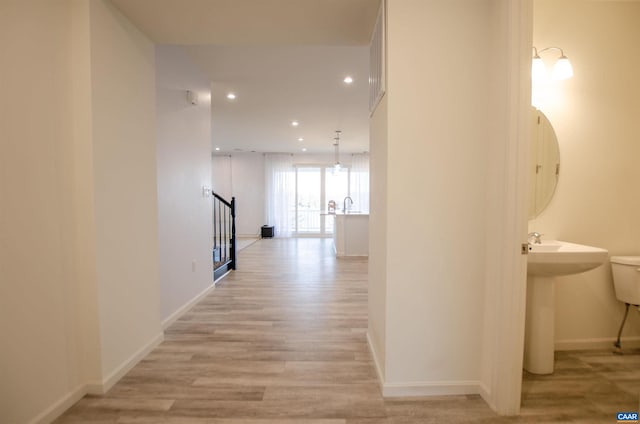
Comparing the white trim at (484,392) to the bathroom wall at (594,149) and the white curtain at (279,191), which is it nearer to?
the bathroom wall at (594,149)

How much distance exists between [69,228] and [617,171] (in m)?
3.98

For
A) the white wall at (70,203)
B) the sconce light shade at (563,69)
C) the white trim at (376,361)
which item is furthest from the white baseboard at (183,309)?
the sconce light shade at (563,69)

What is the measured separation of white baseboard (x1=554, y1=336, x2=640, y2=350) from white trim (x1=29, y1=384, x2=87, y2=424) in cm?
342

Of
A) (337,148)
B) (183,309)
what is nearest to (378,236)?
(183,309)

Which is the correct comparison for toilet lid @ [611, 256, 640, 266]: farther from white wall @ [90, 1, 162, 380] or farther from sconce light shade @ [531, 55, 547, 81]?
white wall @ [90, 1, 162, 380]

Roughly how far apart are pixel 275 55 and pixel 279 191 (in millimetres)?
6249

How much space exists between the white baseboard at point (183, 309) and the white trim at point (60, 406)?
2.89 feet

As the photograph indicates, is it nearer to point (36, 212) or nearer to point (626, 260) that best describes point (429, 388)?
point (626, 260)

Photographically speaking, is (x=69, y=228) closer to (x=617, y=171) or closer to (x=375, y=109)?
(x=375, y=109)

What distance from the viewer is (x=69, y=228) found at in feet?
5.60

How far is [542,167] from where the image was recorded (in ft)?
7.45

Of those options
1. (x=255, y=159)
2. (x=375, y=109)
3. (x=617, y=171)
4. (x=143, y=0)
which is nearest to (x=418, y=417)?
(x=375, y=109)

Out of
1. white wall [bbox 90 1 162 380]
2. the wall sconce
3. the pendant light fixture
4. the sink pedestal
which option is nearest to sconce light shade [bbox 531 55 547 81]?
the wall sconce

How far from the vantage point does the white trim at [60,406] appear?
1.51 m
